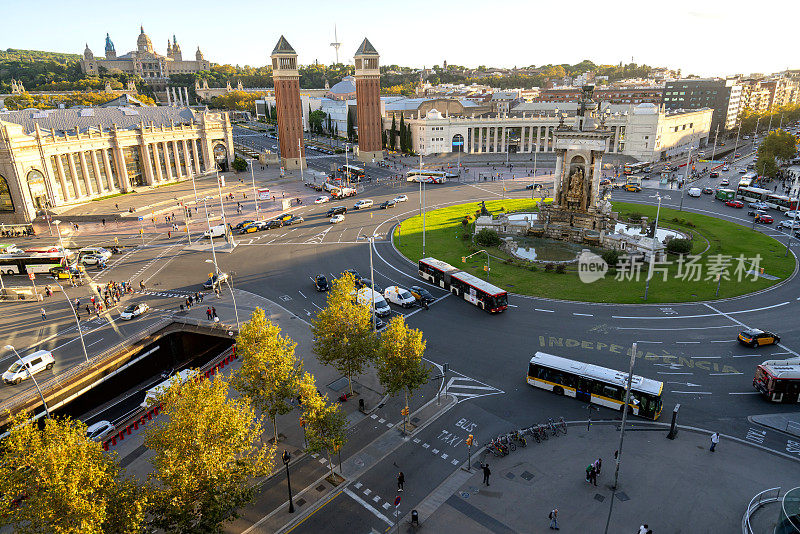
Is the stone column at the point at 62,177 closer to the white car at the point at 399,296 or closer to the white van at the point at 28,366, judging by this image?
the white van at the point at 28,366

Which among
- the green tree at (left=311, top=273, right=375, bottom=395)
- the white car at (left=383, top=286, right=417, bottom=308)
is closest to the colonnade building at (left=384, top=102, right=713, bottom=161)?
the white car at (left=383, top=286, right=417, bottom=308)

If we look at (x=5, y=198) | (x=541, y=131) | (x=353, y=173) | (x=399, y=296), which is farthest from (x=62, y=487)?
(x=541, y=131)

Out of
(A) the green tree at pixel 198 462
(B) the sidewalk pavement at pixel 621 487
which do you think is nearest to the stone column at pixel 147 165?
(A) the green tree at pixel 198 462

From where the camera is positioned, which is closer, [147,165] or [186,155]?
[147,165]

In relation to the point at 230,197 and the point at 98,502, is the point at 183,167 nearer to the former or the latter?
the point at 230,197

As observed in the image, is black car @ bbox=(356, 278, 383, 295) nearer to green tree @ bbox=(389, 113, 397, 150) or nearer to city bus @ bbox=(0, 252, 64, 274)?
city bus @ bbox=(0, 252, 64, 274)

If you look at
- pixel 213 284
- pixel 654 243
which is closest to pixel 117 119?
pixel 213 284

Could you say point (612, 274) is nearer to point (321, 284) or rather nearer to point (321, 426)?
point (321, 284)
